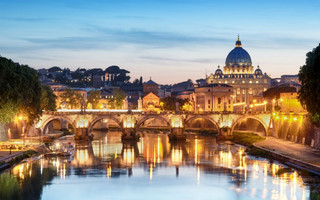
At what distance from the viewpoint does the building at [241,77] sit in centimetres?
18662

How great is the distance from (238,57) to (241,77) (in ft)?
21.5

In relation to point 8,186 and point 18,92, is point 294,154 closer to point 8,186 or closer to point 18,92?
point 8,186

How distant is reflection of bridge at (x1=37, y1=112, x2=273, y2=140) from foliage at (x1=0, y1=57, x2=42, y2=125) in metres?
11.1

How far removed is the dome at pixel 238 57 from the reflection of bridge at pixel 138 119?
104 m

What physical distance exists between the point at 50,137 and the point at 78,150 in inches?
533

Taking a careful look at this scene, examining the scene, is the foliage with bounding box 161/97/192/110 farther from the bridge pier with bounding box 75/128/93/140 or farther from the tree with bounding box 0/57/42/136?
the tree with bounding box 0/57/42/136

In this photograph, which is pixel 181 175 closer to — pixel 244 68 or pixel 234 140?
pixel 234 140

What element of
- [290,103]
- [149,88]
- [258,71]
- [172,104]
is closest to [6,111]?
[290,103]

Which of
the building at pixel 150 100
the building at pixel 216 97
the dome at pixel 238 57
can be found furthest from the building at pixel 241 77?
the building at pixel 216 97

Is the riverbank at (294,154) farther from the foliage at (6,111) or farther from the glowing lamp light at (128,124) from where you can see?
the foliage at (6,111)

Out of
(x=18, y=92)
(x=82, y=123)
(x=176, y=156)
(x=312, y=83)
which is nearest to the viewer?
(x=312, y=83)

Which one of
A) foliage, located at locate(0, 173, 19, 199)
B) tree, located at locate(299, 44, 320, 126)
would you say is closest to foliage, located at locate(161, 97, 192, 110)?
tree, located at locate(299, 44, 320, 126)

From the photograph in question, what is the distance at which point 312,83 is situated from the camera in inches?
1863

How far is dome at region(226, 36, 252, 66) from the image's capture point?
19012 centimetres
